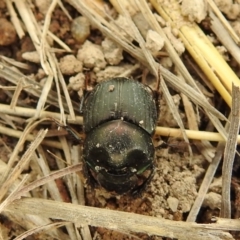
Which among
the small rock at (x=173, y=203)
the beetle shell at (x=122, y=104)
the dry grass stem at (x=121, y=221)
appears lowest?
the dry grass stem at (x=121, y=221)

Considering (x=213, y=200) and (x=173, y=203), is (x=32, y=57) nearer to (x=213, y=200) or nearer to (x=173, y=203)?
(x=173, y=203)

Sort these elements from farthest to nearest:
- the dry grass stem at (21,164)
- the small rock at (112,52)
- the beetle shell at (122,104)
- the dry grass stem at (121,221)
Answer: the small rock at (112,52) < the beetle shell at (122,104) < the dry grass stem at (21,164) < the dry grass stem at (121,221)

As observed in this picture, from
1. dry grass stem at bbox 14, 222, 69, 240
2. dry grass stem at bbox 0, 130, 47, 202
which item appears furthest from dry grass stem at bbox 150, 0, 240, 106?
dry grass stem at bbox 14, 222, 69, 240

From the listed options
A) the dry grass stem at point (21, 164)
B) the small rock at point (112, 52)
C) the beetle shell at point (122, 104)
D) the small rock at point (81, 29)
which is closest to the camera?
the dry grass stem at point (21, 164)

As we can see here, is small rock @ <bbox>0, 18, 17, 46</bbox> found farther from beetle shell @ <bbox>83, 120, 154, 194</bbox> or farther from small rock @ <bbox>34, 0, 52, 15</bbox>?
beetle shell @ <bbox>83, 120, 154, 194</bbox>

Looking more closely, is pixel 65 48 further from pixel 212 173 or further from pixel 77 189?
pixel 212 173

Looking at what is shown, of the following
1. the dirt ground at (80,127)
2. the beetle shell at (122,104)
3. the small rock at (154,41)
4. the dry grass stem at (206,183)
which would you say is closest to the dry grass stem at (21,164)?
the dirt ground at (80,127)

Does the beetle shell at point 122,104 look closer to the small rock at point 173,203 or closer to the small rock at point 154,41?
the small rock at point 154,41

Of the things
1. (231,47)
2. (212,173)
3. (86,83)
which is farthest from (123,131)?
(231,47)
